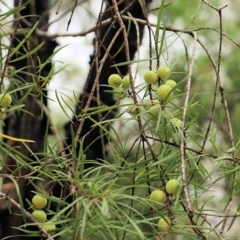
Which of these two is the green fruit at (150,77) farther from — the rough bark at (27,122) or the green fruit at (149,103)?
the rough bark at (27,122)

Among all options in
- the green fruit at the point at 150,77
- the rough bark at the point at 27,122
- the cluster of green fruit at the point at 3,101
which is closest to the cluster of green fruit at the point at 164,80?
the green fruit at the point at 150,77

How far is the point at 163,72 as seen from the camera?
16.1 inches

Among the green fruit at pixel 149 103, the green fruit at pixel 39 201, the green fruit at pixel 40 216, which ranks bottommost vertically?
the green fruit at pixel 40 216

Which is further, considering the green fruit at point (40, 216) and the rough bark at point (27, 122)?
the rough bark at point (27, 122)

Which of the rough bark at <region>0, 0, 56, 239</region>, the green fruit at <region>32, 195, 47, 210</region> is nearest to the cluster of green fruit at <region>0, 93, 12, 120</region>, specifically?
the green fruit at <region>32, 195, 47, 210</region>

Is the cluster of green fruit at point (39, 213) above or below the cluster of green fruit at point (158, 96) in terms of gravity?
below

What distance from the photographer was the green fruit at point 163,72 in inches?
16.0

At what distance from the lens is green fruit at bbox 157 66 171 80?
16.0 inches

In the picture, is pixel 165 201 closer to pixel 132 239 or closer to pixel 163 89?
pixel 163 89

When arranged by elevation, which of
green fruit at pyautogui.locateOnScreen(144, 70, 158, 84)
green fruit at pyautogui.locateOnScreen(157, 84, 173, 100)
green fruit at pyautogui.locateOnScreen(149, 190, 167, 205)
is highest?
green fruit at pyautogui.locateOnScreen(144, 70, 158, 84)

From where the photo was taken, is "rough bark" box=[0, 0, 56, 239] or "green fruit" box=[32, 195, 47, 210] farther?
"rough bark" box=[0, 0, 56, 239]

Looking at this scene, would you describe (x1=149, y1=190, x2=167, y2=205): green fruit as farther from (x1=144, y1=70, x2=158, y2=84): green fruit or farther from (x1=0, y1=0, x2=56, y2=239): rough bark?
(x1=0, y1=0, x2=56, y2=239): rough bark

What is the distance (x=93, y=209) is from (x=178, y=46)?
119 centimetres

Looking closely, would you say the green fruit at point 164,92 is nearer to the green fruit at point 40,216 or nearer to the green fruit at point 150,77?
the green fruit at point 150,77
